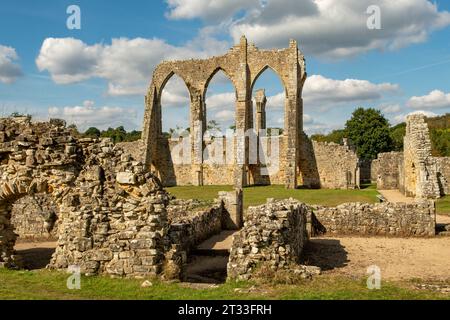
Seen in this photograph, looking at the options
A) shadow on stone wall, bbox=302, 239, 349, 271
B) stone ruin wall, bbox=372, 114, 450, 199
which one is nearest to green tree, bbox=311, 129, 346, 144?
stone ruin wall, bbox=372, 114, 450, 199

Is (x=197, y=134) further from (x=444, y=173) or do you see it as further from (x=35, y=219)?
(x=35, y=219)

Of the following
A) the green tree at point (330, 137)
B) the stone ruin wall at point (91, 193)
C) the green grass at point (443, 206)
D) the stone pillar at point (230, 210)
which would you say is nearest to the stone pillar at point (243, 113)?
the green grass at point (443, 206)

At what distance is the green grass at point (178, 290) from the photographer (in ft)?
22.9

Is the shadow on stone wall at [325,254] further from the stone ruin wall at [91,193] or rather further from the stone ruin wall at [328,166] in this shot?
the stone ruin wall at [328,166]

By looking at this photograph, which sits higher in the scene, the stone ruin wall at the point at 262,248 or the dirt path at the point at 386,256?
the stone ruin wall at the point at 262,248

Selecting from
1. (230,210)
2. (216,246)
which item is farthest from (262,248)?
(230,210)

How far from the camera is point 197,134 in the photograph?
34688 millimetres

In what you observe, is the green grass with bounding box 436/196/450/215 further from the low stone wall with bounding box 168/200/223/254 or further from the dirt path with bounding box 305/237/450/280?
the low stone wall with bounding box 168/200/223/254

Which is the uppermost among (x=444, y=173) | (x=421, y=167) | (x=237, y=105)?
(x=237, y=105)

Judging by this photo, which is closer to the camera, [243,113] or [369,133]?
[243,113]

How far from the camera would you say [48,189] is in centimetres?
912

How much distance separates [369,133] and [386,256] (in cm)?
3598

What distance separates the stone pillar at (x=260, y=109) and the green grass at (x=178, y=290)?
1098 inches

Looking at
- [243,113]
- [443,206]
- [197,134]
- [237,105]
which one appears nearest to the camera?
[443,206]
